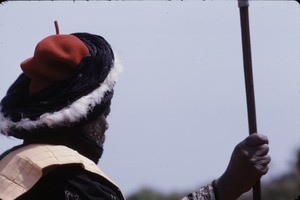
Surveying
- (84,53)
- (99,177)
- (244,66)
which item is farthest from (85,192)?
(244,66)

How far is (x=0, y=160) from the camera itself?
13.8 ft

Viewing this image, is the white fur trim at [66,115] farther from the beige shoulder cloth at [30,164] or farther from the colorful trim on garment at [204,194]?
the colorful trim on garment at [204,194]

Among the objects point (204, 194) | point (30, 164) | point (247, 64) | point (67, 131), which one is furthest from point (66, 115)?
point (247, 64)

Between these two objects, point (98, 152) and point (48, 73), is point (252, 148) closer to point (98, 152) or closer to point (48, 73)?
point (98, 152)

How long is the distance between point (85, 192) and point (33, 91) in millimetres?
664

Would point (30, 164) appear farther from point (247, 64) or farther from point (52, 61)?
point (247, 64)

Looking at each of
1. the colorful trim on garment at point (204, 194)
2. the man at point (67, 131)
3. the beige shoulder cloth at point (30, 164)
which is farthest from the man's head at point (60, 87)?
the colorful trim on garment at point (204, 194)

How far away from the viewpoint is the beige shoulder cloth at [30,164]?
3.94 meters

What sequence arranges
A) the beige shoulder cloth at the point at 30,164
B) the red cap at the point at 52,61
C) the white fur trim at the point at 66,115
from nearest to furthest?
1. the beige shoulder cloth at the point at 30,164
2. the white fur trim at the point at 66,115
3. the red cap at the point at 52,61

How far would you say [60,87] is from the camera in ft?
13.7

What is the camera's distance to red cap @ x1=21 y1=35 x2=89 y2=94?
425 cm

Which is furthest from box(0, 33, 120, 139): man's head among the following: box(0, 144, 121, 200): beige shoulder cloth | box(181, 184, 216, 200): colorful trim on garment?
box(181, 184, 216, 200): colorful trim on garment

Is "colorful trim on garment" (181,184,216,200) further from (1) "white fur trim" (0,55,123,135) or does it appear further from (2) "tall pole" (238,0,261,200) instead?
(1) "white fur trim" (0,55,123,135)

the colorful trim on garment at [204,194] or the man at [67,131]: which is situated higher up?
the man at [67,131]
